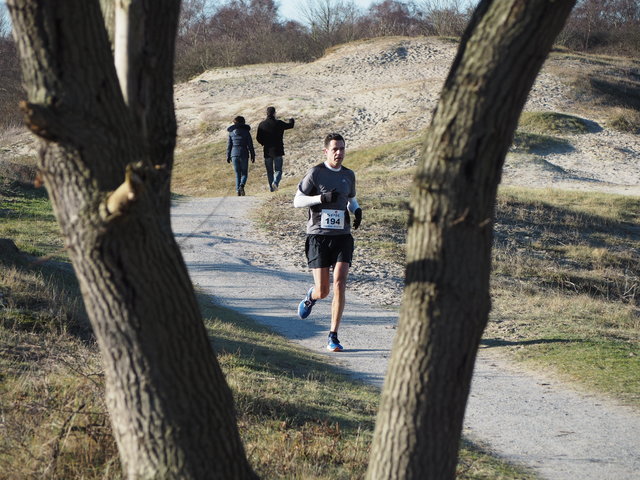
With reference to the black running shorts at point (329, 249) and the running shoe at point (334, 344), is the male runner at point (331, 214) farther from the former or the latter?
the running shoe at point (334, 344)

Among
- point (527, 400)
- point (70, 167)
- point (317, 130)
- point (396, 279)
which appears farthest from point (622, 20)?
point (70, 167)

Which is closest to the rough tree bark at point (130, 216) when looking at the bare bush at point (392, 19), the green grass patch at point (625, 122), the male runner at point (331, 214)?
the male runner at point (331, 214)

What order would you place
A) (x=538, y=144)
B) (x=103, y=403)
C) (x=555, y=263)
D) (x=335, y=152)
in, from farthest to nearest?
(x=538, y=144), (x=555, y=263), (x=335, y=152), (x=103, y=403)

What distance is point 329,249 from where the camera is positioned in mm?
7734

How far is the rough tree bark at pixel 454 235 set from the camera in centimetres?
280

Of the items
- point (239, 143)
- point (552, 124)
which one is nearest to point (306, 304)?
point (239, 143)

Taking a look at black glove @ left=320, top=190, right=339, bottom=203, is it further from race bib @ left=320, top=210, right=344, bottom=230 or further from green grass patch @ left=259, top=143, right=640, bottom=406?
green grass patch @ left=259, top=143, right=640, bottom=406

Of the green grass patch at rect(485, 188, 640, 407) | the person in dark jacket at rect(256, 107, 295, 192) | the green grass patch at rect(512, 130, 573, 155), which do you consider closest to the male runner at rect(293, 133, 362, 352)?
the green grass patch at rect(485, 188, 640, 407)

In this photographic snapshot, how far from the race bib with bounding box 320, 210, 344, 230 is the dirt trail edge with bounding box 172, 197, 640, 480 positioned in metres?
1.44

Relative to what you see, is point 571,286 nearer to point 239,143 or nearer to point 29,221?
point 239,143

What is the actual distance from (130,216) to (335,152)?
4.97 metres

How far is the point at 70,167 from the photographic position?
285 cm

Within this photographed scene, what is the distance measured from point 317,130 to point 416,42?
749 inches

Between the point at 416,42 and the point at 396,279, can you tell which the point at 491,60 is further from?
the point at 416,42
